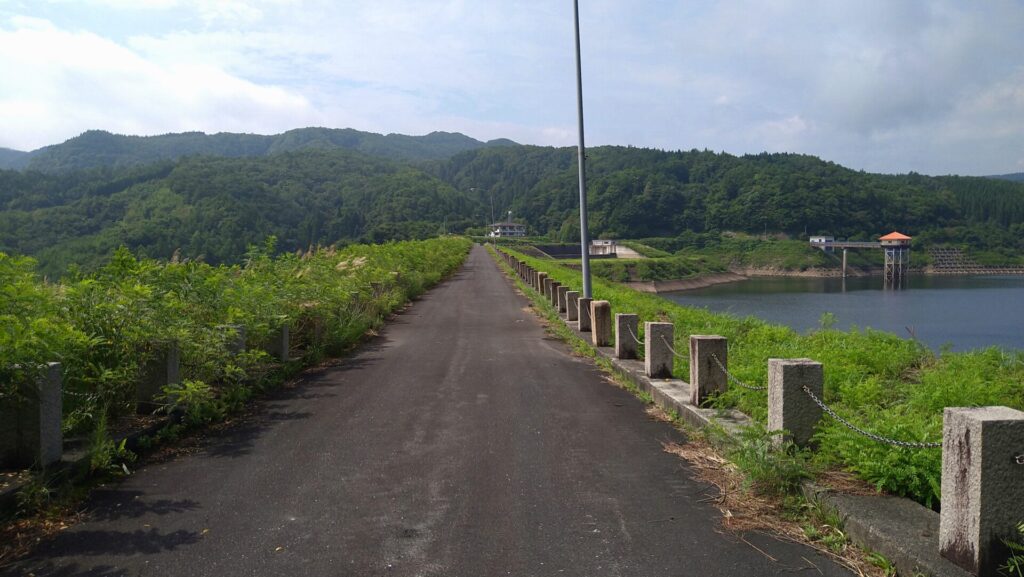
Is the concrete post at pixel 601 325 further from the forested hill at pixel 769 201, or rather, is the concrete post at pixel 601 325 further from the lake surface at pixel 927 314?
the forested hill at pixel 769 201

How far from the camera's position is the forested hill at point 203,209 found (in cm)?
5650

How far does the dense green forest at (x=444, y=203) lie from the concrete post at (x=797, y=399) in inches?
1976

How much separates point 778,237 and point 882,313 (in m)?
82.7

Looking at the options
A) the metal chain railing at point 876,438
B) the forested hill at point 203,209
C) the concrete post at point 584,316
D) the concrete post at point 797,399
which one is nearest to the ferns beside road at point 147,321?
the concrete post at point 584,316

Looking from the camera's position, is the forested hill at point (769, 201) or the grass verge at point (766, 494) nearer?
the grass verge at point (766, 494)

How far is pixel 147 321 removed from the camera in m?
6.27

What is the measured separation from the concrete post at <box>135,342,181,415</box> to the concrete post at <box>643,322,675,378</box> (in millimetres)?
5379

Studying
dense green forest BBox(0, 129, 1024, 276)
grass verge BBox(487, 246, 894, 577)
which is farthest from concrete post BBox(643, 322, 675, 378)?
dense green forest BBox(0, 129, 1024, 276)

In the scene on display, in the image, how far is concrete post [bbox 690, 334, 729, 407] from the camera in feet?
22.7

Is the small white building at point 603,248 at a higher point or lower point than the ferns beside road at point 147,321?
lower

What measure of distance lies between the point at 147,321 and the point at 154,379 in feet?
1.77

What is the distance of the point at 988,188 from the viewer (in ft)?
420

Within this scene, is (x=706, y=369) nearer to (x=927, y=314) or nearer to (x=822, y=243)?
(x=927, y=314)

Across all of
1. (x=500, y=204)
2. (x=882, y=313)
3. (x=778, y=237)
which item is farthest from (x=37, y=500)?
(x=500, y=204)
